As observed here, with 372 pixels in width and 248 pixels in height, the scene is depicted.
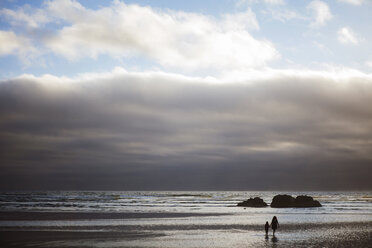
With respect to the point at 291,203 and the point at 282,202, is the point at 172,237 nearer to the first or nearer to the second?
the point at 282,202

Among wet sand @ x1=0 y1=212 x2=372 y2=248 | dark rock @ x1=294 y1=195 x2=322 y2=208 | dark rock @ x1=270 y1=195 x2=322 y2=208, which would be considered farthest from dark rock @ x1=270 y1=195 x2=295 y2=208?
wet sand @ x1=0 y1=212 x2=372 y2=248

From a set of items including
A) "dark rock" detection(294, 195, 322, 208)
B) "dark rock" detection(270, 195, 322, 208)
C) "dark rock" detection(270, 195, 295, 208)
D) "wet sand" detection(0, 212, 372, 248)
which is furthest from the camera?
"dark rock" detection(270, 195, 295, 208)

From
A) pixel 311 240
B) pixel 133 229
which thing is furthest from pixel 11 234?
pixel 311 240

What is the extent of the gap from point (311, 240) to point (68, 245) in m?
19.9

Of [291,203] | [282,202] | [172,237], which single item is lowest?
[291,203]

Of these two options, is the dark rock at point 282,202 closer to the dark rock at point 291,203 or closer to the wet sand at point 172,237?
the dark rock at point 291,203

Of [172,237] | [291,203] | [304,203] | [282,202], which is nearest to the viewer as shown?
[172,237]

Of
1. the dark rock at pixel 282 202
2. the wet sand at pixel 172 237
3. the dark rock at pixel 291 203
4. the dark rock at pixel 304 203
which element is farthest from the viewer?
the dark rock at pixel 282 202

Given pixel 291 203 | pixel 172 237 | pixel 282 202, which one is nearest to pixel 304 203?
pixel 291 203

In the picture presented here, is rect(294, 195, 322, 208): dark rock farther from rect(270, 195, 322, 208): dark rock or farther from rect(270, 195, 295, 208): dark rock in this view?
rect(270, 195, 295, 208): dark rock

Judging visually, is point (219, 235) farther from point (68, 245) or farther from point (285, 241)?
point (68, 245)

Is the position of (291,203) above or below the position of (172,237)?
below

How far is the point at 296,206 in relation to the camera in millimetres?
80375

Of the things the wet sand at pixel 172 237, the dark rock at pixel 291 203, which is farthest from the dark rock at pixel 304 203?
the wet sand at pixel 172 237
